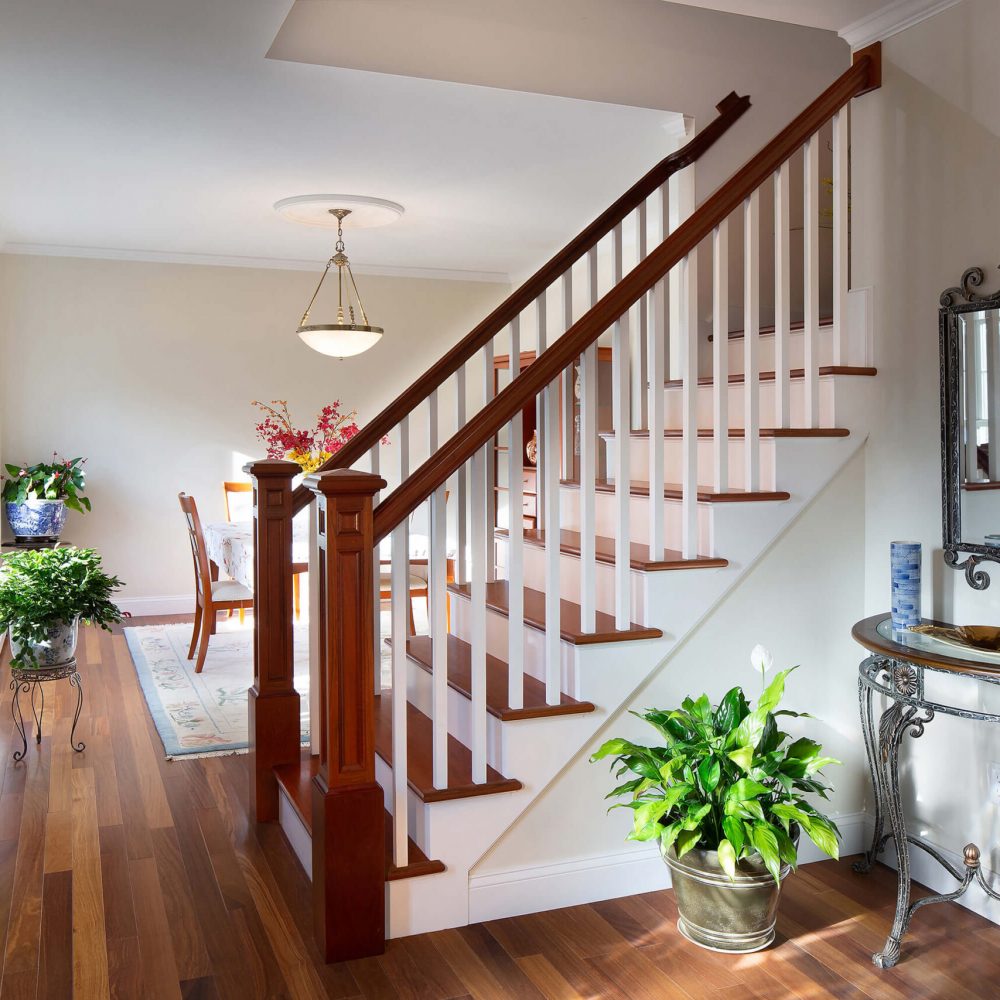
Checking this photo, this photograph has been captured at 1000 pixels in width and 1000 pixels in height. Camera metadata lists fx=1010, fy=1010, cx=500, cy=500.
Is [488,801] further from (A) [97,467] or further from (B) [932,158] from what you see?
(A) [97,467]

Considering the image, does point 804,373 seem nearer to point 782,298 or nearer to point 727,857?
point 782,298

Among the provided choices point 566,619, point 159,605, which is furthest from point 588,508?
point 159,605

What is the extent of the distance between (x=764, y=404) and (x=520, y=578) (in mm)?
1202

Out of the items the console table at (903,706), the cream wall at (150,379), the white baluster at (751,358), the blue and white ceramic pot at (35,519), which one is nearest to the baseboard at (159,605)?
the cream wall at (150,379)

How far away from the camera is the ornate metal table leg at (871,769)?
107 inches

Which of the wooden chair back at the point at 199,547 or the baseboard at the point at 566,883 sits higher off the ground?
the wooden chair back at the point at 199,547

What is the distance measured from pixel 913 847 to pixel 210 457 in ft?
18.8

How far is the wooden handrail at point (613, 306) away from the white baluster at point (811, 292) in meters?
0.07

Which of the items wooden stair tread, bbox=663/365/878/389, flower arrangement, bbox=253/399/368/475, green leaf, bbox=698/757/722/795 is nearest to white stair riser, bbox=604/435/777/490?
wooden stair tread, bbox=663/365/878/389

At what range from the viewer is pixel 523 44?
3.93 metres

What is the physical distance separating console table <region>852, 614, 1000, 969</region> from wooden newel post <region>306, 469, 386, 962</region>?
1.20 m

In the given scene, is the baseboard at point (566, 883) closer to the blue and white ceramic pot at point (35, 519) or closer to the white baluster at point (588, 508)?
the white baluster at point (588, 508)

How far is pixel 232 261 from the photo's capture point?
7309mm

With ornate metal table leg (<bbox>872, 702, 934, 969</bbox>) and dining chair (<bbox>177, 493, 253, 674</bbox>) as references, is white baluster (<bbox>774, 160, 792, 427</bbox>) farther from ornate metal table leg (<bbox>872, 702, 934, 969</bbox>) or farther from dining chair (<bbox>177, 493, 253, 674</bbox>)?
dining chair (<bbox>177, 493, 253, 674</bbox>)
